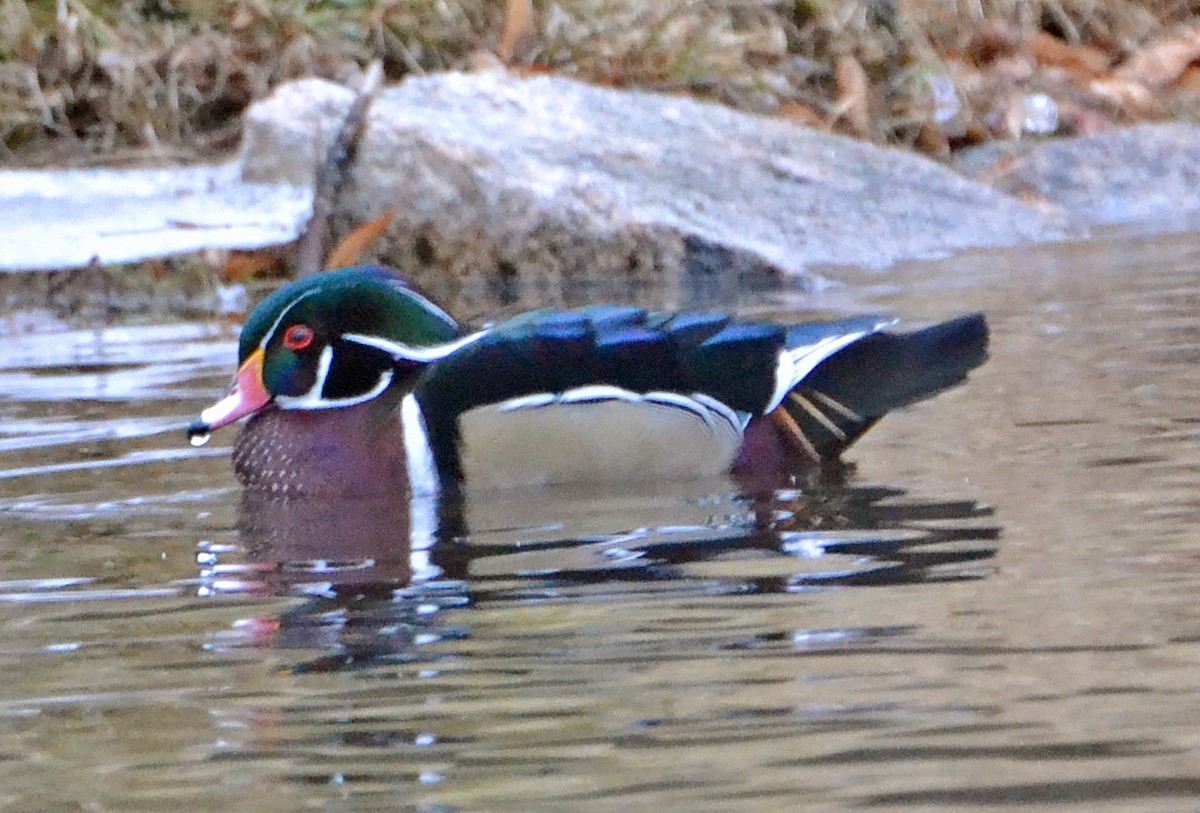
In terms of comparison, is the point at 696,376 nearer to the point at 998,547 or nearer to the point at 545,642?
the point at 998,547

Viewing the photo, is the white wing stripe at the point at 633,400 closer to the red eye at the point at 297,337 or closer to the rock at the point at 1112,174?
the red eye at the point at 297,337

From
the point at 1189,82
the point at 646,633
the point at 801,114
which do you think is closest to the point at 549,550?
the point at 646,633

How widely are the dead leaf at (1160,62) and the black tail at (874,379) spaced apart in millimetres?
9225

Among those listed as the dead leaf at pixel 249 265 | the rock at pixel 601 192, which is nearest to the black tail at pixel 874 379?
the rock at pixel 601 192

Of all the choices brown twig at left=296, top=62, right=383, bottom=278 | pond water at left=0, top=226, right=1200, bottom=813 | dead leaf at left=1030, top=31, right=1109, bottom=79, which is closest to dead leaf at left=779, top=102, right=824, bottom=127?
dead leaf at left=1030, top=31, right=1109, bottom=79

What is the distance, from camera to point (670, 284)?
8.87 meters

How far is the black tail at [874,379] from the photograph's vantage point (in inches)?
192

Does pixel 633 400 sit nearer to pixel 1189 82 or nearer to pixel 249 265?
pixel 249 265

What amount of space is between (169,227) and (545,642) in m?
6.49

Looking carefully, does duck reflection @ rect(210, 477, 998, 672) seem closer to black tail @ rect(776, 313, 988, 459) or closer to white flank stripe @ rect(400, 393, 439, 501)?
white flank stripe @ rect(400, 393, 439, 501)

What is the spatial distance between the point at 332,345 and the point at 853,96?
26.5 ft

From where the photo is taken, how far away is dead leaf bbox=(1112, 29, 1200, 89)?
1391 centimetres

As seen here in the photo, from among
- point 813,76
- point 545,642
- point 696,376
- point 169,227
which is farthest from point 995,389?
point 813,76

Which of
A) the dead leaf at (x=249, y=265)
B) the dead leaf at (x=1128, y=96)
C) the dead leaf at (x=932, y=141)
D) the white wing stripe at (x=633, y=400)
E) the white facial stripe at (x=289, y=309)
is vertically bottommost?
the dead leaf at (x=249, y=265)
